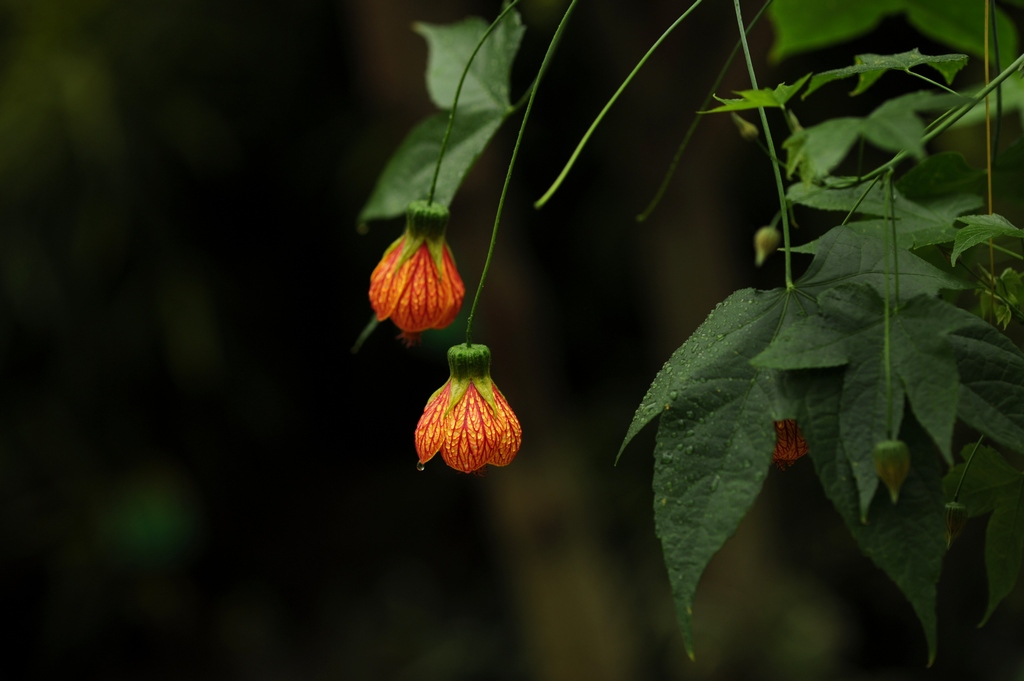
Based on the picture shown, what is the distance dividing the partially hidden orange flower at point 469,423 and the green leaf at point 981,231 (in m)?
0.30

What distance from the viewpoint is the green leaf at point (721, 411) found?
0.42 meters

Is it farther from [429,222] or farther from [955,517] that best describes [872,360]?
[429,222]

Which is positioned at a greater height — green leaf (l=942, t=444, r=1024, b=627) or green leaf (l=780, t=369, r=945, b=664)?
green leaf (l=780, t=369, r=945, b=664)

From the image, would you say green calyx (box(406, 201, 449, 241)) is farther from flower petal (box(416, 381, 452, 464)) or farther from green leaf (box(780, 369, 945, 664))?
green leaf (box(780, 369, 945, 664))

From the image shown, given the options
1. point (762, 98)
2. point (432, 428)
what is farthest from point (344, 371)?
point (762, 98)

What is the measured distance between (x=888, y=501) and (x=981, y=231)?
0.59 feet

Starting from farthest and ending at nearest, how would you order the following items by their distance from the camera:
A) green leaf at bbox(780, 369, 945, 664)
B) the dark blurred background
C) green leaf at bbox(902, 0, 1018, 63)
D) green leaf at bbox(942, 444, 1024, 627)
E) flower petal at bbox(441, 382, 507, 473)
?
the dark blurred background, green leaf at bbox(902, 0, 1018, 63), flower petal at bbox(441, 382, 507, 473), green leaf at bbox(942, 444, 1024, 627), green leaf at bbox(780, 369, 945, 664)

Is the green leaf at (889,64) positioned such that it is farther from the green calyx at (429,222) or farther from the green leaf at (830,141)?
the green calyx at (429,222)

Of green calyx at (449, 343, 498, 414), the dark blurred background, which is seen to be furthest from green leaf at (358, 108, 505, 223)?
the dark blurred background

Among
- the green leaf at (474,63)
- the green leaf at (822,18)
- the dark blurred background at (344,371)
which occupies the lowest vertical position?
the dark blurred background at (344,371)

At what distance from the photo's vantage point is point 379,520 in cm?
357

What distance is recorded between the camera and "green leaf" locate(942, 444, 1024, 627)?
1.66 ft

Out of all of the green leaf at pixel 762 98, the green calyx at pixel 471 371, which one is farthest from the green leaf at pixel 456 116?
the green leaf at pixel 762 98

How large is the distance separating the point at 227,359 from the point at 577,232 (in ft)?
4.13
